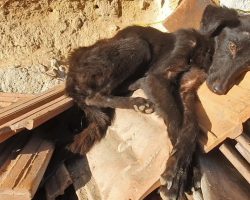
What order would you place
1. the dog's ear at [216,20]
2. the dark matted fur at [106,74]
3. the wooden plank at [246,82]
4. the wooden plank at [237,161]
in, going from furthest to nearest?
the dog's ear at [216,20] → the dark matted fur at [106,74] → the wooden plank at [246,82] → the wooden plank at [237,161]

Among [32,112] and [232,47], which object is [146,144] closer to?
[32,112]

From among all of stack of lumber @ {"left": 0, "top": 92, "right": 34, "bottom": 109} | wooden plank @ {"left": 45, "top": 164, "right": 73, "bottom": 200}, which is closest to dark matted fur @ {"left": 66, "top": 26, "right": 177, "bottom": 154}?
wooden plank @ {"left": 45, "top": 164, "right": 73, "bottom": 200}

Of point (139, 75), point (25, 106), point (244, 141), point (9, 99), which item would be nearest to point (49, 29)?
point (9, 99)

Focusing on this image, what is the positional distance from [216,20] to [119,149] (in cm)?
149

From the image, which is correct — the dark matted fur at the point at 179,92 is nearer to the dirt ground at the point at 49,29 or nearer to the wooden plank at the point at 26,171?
the wooden plank at the point at 26,171

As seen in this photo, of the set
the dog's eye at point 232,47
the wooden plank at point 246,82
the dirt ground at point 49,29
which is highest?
the dog's eye at point 232,47

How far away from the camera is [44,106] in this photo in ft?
10.4

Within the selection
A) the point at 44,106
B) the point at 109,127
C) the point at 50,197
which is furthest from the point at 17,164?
the point at 109,127

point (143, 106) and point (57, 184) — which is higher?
point (143, 106)

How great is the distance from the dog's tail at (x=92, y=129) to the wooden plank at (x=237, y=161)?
1065 mm

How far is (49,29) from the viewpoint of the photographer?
5.36 m

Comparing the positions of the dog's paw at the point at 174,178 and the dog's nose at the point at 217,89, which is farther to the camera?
the dog's nose at the point at 217,89

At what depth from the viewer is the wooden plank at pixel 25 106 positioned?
9.91 feet

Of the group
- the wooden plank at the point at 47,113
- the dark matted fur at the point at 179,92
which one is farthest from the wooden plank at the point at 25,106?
the dark matted fur at the point at 179,92
